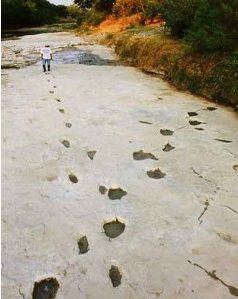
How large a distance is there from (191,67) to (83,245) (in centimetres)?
667

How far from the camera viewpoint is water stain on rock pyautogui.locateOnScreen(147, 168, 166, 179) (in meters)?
4.84

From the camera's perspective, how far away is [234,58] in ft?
24.6

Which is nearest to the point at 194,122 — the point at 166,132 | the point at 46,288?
the point at 166,132

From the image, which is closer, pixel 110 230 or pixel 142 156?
pixel 110 230

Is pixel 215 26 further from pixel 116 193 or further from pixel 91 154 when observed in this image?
pixel 116 193

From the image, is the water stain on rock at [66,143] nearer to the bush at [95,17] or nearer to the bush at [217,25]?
the bush at [217,25]

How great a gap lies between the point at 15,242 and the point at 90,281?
94 centimetres

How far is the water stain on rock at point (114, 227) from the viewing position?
11.9ft

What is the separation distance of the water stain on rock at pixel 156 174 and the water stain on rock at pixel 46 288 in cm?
220

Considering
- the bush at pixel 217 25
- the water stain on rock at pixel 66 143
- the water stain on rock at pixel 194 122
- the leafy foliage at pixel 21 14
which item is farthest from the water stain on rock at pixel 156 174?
the leafy foliage at pixel 21 14

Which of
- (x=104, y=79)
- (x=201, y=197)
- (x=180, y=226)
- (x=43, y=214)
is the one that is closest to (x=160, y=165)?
(x=201, y=197)

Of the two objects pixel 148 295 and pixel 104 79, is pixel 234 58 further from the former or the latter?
pixel 148 295

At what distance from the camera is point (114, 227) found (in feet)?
12.3

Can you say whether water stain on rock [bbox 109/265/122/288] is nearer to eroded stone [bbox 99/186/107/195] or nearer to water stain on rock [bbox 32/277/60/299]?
water stain on rock [bbox 32/277/60/299]
